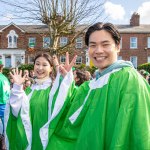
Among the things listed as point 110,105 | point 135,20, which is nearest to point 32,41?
point 135,20

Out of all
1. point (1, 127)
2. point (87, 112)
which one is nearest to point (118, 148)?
point (87, 112)

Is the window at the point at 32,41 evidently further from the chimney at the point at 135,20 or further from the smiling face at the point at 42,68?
the smiling face at the point at 42,68

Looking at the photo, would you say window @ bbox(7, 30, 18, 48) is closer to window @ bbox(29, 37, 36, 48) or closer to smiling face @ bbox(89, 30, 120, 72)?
window @ bbox(29, 37, 36, 48)

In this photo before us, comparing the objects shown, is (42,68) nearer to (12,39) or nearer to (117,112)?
(117,112)

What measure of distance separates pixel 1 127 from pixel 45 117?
9.76 ft

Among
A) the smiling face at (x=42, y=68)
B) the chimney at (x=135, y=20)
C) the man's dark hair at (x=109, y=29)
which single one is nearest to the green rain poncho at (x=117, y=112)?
the man's dark hair at (x=109, y=29)

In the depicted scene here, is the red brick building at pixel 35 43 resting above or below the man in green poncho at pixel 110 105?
above

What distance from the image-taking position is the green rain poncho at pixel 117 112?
7.77ft

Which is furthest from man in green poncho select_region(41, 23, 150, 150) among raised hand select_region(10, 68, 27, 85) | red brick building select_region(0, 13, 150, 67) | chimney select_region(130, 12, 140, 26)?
chimney select_region(130, 12, 140, 26)

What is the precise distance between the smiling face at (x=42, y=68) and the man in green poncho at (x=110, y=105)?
1594 mm

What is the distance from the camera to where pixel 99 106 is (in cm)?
255

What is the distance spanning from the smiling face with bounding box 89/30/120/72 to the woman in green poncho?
138 centimetres

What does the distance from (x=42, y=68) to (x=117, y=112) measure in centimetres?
229

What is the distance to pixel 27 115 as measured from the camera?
4.28 meters
